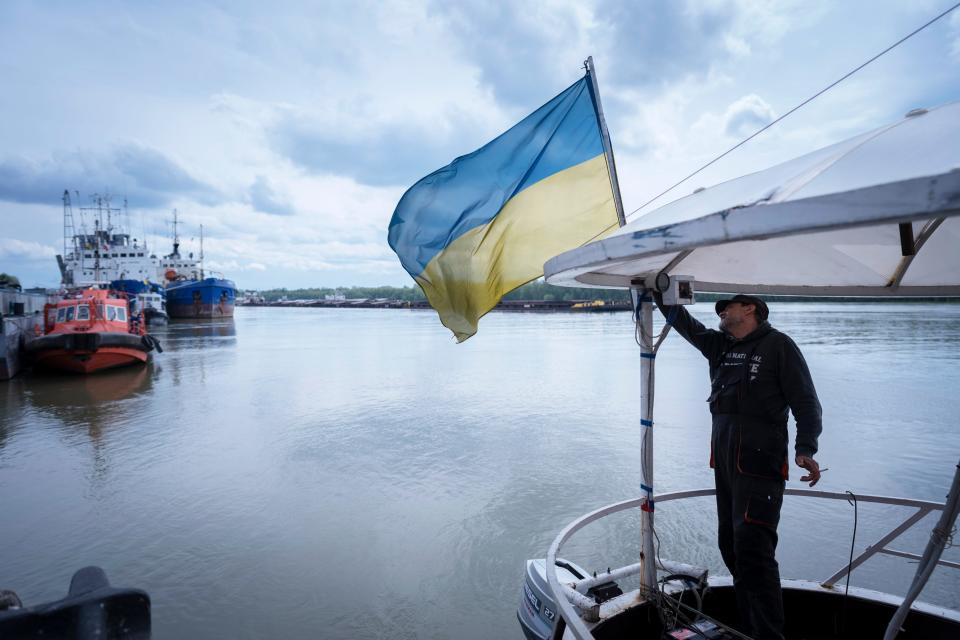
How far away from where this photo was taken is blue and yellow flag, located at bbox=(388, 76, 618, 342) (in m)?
4.20

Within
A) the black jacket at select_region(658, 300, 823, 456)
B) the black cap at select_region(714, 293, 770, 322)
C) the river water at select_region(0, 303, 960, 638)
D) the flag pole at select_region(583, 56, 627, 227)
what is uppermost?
the flag pole at select_region(583, 56, 627, 227)

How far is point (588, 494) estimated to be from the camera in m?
8.28

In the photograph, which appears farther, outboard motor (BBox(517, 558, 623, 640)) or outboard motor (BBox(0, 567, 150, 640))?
outboard motor (BBox(517, 558, 623, 640))

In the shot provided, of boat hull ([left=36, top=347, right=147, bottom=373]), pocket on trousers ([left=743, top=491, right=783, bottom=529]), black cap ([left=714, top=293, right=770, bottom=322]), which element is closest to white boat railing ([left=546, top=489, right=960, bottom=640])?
pocket on trousers ([left=743, top=491, right=783, bottom=529])

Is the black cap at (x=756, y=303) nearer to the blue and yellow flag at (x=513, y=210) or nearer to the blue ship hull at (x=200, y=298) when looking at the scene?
the blue and yellow flag at (x=513, y=210)

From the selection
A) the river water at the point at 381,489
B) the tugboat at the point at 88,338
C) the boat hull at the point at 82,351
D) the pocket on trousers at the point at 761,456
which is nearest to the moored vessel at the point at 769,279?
the pocket on trousers at the point at 761,456

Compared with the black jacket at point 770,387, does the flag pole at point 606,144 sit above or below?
above

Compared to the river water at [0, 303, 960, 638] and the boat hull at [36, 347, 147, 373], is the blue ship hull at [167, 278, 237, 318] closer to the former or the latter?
the boat hull at [36, 347, 147, 373]

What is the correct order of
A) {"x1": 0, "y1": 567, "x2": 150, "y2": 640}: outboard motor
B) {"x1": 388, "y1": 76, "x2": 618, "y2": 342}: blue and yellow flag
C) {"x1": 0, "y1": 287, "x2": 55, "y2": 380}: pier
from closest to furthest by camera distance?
1. {"x1": 0, "y1": 567, "x2": 150, "y2": 640}: outboard motor
2. {"x1": 388, "y1": 76, "x2": 618, "y2": 342}: blue and yellow flag
3. {"x1": 0, "y1": 287, "x2": 55, "y2": 380}: pier

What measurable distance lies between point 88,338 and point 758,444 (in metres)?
23.9

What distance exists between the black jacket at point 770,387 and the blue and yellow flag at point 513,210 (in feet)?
4.23

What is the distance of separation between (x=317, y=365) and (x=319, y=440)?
42.8 feet

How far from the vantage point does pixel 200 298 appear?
61375mm

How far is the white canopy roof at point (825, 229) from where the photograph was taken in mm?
1632
